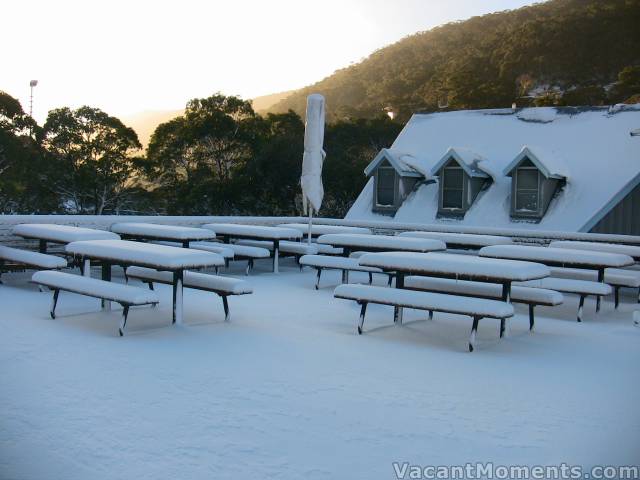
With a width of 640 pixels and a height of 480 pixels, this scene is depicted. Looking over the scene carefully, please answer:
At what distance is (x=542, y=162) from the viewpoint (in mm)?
14867

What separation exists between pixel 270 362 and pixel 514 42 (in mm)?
54605

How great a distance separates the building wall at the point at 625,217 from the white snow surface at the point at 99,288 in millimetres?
10314

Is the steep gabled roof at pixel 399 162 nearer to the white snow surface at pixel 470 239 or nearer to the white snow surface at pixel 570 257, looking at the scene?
the white snow surface at pixel 470 239

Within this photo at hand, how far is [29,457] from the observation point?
4.19 m

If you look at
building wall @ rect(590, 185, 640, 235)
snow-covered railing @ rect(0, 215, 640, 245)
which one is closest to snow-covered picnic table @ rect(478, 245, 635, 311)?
snow-covered railing @ rect(0, 215, 640, 245)

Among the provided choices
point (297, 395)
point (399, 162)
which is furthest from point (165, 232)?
point (399, 162)

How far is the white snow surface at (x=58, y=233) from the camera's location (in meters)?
10.4

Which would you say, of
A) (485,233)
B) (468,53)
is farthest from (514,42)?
(485,233)

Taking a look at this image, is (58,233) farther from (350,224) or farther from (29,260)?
(350,224)

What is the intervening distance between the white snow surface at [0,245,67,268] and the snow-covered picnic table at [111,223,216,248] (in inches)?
69.0

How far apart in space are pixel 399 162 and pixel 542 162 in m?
3.60

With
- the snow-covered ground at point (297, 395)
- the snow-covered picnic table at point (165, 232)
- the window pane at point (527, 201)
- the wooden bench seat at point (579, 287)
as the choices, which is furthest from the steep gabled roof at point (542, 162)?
the snow-covered picnic table at point (165, 232)

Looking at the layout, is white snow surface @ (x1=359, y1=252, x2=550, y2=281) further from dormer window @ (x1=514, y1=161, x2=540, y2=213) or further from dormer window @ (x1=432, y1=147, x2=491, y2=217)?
dormer window @ (x1=432, y1=147, x2=491, y2=217)

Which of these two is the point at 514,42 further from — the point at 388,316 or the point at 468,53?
the point at 388,316
